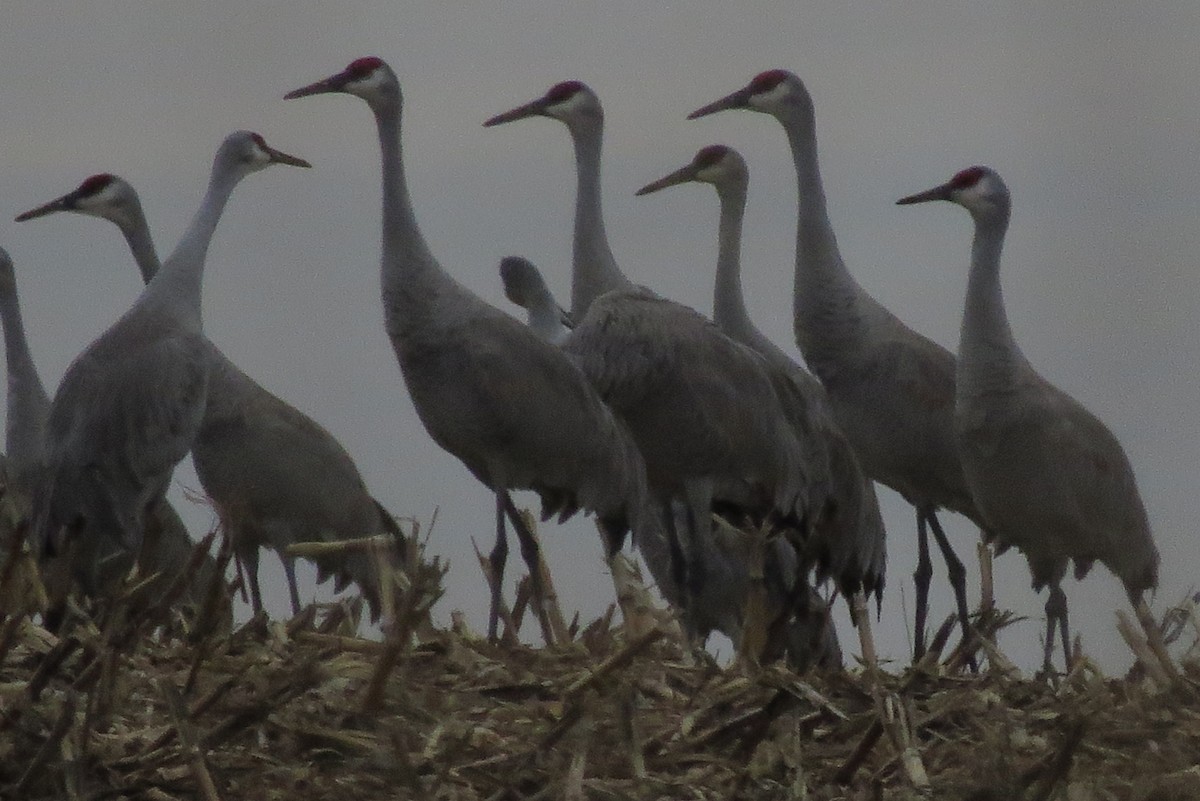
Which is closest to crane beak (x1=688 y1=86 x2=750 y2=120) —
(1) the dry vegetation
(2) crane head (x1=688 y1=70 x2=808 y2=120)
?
(2) crane head (x1=688 y1=70 x2=808 y2=120)

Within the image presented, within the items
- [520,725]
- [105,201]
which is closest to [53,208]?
[105,201]

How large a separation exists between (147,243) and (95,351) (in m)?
1.82

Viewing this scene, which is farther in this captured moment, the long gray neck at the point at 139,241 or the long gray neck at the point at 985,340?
the long gray neck at the point at 139,241

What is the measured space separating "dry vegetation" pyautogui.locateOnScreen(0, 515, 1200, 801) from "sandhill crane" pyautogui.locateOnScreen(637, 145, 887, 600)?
3255 millimetres

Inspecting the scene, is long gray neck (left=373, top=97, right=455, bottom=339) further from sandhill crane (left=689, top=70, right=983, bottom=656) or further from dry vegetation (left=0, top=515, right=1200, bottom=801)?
dry vegetation (left=0, top=515, right=1200, bottom=801)

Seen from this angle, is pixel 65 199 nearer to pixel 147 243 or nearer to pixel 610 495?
pixel 147 243

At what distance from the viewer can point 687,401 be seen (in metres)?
8.21

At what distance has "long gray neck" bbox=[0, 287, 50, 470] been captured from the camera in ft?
31.5

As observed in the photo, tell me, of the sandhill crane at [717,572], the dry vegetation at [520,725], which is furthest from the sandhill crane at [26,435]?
the dry vegetation at [520,725]

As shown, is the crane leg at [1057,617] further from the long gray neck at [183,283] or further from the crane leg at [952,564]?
the long gray neck at [183,283]

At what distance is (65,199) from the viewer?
10.1 metres

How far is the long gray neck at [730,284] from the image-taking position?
366 inches

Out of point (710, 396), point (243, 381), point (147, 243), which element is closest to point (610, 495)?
point (710, 396)

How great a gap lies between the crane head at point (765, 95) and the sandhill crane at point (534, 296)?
1011 millimetres
